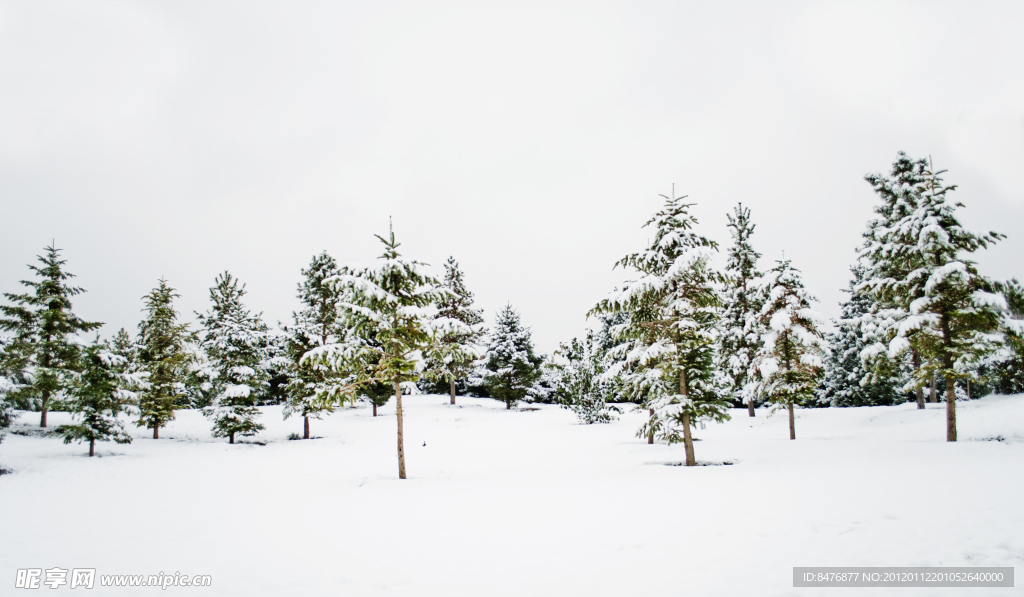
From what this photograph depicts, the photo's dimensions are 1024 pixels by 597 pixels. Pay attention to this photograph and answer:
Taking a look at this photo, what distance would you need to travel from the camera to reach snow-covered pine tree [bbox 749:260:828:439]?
73.6 feet

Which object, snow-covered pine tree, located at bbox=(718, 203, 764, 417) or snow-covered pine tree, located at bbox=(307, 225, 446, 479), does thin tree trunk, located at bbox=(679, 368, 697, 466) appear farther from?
snow-covered pine tree, located at bbox=(718, 203, 764, 417)

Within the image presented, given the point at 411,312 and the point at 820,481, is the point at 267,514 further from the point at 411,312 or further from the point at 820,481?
the point at 820,481

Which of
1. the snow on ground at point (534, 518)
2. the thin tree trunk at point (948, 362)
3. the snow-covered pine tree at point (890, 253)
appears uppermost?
the snow-covered pine tree at point (890, 253)

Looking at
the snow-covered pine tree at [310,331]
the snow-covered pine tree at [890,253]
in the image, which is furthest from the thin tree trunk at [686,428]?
the snow-covered pine tree at [310,331]

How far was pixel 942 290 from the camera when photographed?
15.8 metres

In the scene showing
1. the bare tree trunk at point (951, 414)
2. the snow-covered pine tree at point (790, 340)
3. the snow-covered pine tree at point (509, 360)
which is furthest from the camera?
the snow-covered pine tree at point (509, 360)

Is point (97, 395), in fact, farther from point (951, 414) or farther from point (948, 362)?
point (951, 414)

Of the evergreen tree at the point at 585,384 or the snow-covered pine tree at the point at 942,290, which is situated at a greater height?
the snow-covered pine tree at the point at 942,290

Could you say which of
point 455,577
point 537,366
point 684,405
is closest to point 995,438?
point 684,405

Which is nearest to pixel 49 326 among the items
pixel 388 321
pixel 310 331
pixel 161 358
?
pixel 161 358

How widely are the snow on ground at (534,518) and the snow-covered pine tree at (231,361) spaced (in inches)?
239

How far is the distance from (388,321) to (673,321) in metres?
9.22

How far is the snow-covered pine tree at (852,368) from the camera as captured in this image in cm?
3653

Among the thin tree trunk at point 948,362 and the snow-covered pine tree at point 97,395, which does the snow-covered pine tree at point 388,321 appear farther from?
the thin tree trunk at point 948,362
